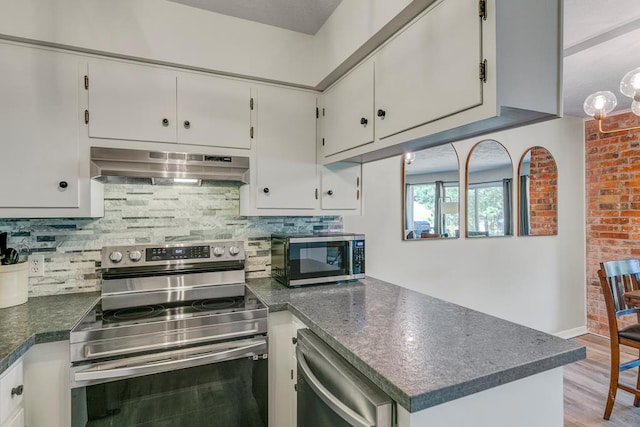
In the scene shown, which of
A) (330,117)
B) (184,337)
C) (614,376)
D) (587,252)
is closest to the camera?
(184,337)

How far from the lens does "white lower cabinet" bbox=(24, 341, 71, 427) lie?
1.31 metres

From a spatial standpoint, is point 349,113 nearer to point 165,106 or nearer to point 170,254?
point 165,106

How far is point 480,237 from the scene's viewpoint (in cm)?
315

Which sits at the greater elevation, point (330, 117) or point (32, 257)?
point (330, 117)

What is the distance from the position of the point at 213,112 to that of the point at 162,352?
128cm

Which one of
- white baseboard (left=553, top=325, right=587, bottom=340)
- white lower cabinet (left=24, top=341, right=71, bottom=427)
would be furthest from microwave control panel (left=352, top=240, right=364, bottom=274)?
white baseboard (left=553, top=325, right=587, bottom=340)

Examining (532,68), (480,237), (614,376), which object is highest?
(532,68)

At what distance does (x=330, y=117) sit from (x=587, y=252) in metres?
3.81

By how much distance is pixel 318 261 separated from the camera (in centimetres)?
206

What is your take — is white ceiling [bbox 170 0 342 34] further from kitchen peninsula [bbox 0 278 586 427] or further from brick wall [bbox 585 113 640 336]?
brick wall [bbox 585 113 640 336]

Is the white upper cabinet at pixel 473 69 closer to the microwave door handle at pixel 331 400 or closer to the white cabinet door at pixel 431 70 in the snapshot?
the white cabinet door at pixel 431 70

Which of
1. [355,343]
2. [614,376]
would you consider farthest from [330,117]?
[614,376]

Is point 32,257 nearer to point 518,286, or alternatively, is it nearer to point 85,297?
point 85,297

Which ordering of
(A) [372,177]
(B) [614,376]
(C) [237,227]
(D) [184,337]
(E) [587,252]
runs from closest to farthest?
(D) [184,337] < (C) [237,227] < (B) [614,376] < (A) [372,177] < (E) [587,252]
